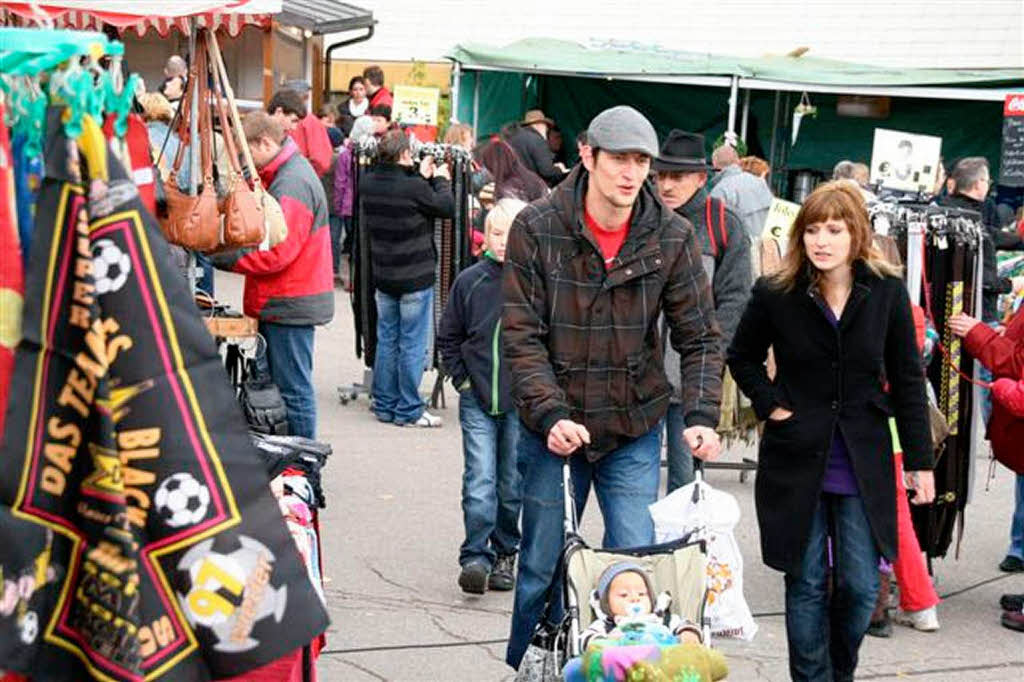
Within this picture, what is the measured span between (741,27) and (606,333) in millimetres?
21925

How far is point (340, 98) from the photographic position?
27062 millimetres

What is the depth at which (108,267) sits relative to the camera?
3.08 metres

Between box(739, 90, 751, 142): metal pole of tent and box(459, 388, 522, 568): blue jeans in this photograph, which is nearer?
box(459, 388, 522, 568): blue jeans

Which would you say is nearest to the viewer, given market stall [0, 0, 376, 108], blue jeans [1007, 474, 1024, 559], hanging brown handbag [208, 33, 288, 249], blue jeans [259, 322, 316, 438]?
hanging brown handbag [208, 33, 288, 249]

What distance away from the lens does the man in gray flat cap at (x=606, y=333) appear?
5887mm

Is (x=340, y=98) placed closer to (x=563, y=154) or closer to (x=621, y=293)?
(x=563, y=154)

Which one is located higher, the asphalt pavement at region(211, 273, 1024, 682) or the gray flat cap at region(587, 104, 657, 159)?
the gray flat cap at region(587, 104, 657, 159)

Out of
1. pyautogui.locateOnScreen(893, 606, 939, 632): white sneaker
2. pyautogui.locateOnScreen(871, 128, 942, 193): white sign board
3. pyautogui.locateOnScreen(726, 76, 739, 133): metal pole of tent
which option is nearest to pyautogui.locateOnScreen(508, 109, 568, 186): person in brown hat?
pyautogui.locateOnScreen(726, 76, 739, 133): metal pole of tent

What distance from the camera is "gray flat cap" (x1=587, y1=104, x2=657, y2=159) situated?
5824 mm

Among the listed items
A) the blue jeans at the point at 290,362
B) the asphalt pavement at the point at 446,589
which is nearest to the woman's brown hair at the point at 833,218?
the asphalt pavement at the point at 446,589

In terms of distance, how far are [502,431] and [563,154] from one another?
632 inches

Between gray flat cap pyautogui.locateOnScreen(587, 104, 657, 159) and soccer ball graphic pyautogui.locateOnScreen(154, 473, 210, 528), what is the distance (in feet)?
9.83

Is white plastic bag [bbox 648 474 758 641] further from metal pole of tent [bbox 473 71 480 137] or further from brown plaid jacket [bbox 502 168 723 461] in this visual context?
metal pole of tent [bbox 473 71 480 137]

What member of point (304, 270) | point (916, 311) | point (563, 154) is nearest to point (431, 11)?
point (563, 154)
